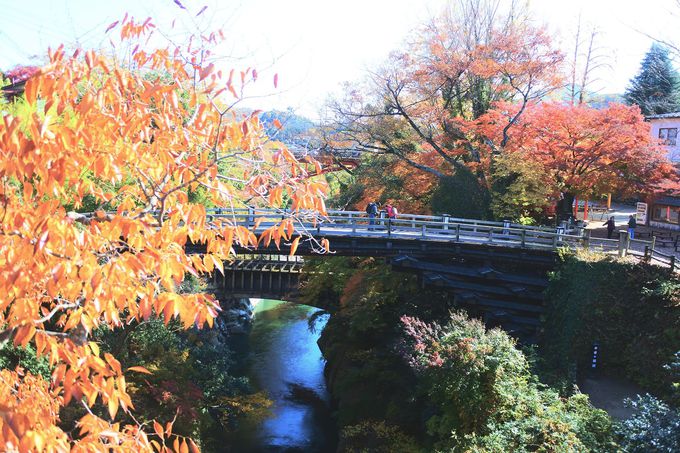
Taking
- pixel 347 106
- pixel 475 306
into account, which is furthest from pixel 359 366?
pixel 347 106

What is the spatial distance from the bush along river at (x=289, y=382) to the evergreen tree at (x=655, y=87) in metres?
30.7

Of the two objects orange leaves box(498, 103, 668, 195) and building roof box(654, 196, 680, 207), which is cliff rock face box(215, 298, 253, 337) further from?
building roof box(654, 196, 680, 207)

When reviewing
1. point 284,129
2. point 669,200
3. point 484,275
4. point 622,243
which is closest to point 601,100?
point 669,200

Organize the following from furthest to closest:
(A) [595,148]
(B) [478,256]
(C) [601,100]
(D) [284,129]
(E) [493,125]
→ 1. (C) [601,100]
2. (E) [493,125]
3. (A) [595,148]
4. (B) [478,256]
5. (D) [284,129]

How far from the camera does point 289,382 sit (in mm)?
25594

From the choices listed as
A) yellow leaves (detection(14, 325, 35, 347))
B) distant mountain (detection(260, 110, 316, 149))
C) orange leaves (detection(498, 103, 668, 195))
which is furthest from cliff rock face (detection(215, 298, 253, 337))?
yellow leaves (detection(14, 325, 35, 347))

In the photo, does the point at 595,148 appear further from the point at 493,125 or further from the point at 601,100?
the point at 601,100

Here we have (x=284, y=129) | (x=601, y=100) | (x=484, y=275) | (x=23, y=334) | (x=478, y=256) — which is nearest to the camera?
(x=23, y=334)

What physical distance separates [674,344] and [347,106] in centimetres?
1810

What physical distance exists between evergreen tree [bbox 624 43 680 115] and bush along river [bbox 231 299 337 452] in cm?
3070

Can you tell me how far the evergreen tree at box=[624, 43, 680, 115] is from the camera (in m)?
40.7

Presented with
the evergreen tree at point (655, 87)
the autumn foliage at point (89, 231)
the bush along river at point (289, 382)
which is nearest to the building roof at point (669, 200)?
the evergreen tree at point (655, 87)

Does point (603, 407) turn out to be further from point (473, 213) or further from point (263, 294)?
point (263, 294)

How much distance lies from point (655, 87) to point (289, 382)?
37.2 metres
